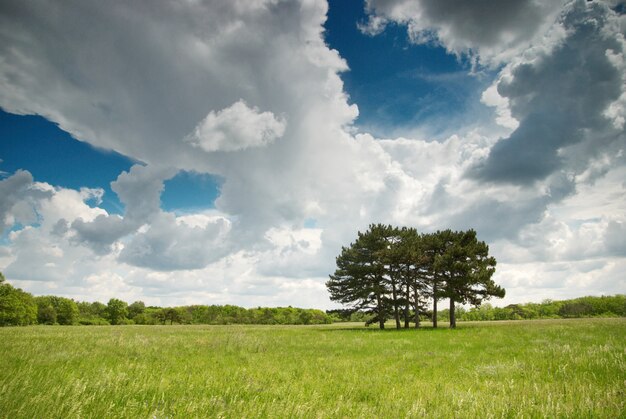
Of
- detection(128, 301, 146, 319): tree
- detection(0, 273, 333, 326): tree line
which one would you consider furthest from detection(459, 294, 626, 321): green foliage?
detection(128, 301, 146, 319): tree

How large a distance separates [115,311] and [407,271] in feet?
342

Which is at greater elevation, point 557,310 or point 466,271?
point 466,271

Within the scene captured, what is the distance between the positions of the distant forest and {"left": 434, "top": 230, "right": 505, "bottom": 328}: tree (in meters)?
45.4

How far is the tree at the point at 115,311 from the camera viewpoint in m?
102

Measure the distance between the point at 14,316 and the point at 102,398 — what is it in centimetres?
10001

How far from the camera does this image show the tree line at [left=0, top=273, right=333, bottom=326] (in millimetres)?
75125

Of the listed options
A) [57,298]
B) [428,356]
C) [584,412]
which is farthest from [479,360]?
[57,298]

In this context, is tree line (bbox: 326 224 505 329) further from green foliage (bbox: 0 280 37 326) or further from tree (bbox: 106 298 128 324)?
tree (bbox: 106 298 128 324)

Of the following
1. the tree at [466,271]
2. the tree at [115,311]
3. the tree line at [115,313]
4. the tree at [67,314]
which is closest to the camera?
the tree at [466,271]

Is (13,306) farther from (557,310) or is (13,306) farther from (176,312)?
(557,310)

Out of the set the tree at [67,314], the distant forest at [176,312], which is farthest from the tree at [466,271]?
the tree at [67,314]

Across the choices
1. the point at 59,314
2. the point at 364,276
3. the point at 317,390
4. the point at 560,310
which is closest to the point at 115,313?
the point at 59,314

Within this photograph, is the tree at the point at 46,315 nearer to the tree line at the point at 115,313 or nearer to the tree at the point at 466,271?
the tree line at the point at 115,313

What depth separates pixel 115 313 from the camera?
10306cm
